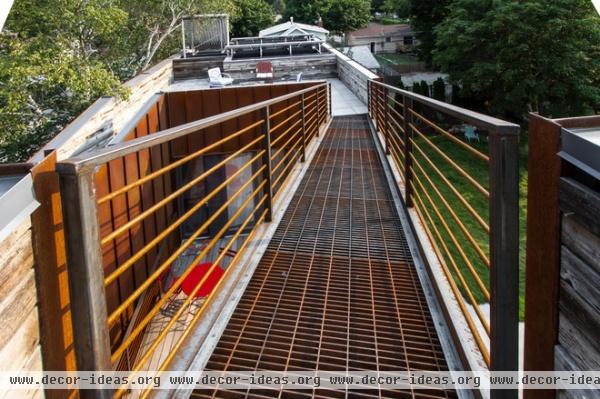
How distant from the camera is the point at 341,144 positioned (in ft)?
29.3

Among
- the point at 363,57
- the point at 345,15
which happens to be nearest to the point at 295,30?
the point at 363,57

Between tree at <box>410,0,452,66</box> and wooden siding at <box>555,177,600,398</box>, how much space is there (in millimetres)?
28600

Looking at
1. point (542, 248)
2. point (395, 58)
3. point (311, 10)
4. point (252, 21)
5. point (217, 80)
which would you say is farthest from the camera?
point (311, 10)

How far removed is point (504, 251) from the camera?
1913 mm

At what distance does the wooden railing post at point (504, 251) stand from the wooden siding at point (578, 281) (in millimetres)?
262

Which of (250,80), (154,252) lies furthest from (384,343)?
(250,80)

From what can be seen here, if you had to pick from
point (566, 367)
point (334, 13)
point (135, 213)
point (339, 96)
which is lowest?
point (135, 213)

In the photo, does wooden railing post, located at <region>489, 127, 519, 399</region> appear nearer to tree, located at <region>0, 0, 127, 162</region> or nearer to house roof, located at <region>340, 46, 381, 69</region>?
tree, located at <region>0, 0, 127, 162</region>

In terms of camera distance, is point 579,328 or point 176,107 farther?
point 176,107

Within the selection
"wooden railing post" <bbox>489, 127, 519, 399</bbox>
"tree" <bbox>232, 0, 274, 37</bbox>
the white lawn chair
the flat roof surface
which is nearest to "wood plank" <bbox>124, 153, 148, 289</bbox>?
"wooden railing post" <bbox>489, 127, 519, 399</bbox>

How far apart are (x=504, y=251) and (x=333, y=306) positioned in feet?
4.69

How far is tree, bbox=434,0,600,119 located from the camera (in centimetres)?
1850

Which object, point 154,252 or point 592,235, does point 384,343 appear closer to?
point 592,235

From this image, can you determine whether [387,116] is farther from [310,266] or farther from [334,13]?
[334,13]
